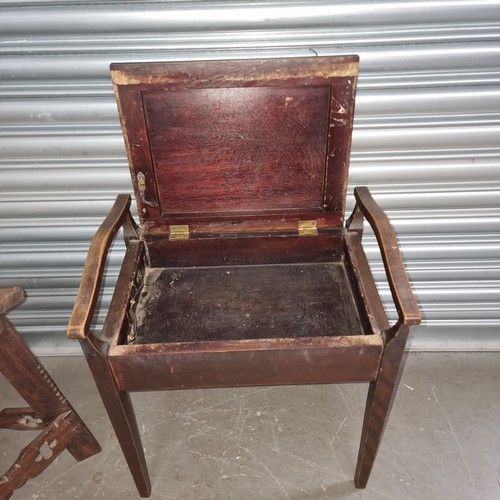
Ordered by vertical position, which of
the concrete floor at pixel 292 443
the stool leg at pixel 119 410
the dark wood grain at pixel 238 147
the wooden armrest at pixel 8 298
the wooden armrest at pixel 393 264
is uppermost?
the dark wood grain at pixel 238 147

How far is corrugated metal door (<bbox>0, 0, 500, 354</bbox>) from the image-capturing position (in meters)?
1.58

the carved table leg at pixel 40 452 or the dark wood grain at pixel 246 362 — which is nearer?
the dark wood grain at pixel 246 362

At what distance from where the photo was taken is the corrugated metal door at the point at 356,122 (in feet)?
5.20

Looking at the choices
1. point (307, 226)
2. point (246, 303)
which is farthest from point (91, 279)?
point (307, 226)

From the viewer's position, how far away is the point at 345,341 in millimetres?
1225

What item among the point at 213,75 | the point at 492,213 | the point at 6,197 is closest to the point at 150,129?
the point at 213,75

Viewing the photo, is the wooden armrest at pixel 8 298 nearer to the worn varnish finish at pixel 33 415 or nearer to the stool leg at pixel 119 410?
the worn varnish finish at pixel 33 415

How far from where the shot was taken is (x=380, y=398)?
134cm

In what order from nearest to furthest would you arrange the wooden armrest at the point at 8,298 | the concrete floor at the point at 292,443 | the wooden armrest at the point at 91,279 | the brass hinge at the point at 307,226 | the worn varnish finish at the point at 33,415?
1. the wooden armrest at the point at 91,279
2. the wooden armrest at the point at 8,298
3. the worn varnish finish at the point at 33,415
4. the brass hinge at the point at 307,226
5. the concrete floor at the point at 292,443

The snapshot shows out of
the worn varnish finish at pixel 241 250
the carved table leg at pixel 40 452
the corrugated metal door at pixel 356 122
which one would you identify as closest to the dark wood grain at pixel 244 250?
the worn varnish finish at pixel 241 250

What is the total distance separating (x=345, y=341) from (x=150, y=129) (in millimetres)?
925

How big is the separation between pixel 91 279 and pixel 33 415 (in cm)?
85

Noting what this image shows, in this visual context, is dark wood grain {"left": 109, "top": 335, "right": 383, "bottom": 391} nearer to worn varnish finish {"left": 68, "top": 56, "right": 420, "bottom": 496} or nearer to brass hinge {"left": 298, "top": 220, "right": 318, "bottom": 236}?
worn varnish finish {"left": 68, "top": 56, "right": 420, "bottom": 496}

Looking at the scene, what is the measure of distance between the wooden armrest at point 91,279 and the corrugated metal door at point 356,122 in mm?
489
